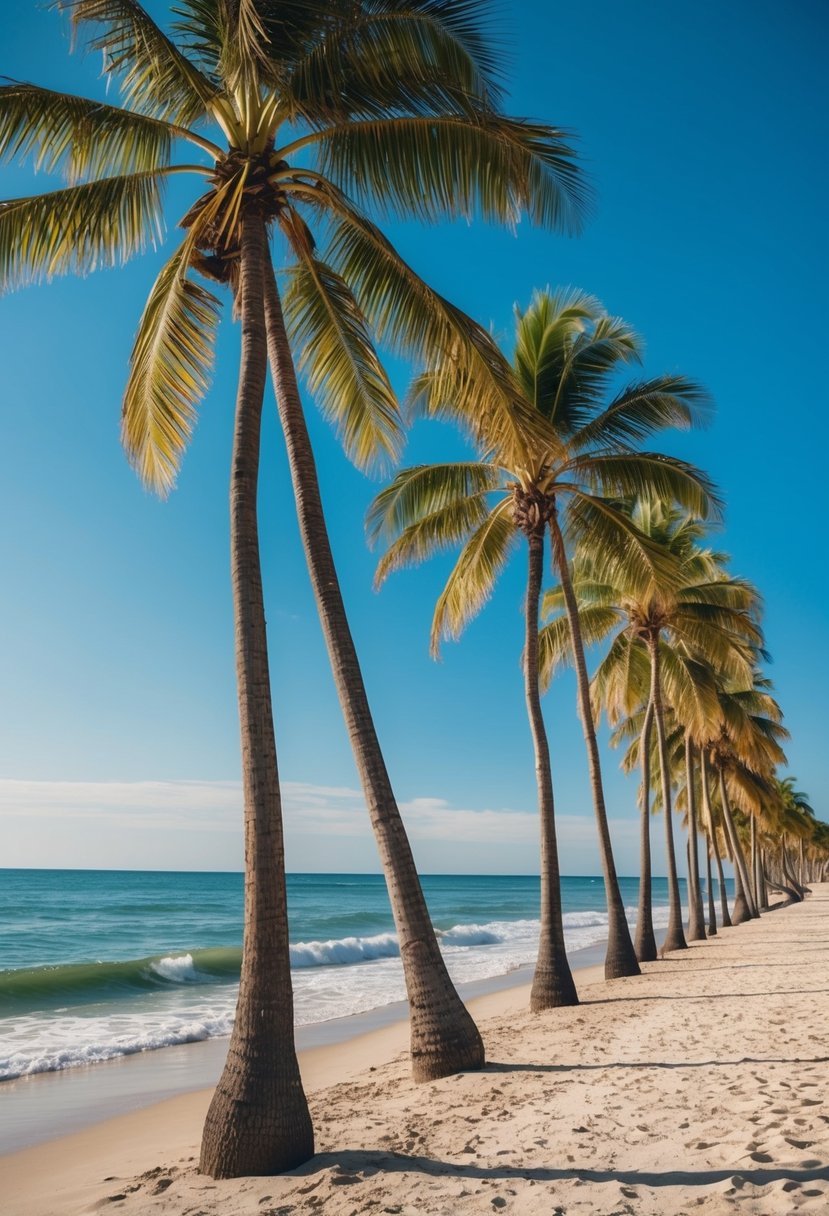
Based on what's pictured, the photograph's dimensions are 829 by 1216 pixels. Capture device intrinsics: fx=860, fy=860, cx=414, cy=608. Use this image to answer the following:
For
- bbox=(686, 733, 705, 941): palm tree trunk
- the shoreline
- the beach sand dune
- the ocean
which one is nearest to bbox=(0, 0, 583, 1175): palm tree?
the beach sand dune

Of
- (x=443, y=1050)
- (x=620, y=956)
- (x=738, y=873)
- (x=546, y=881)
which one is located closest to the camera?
(x=443, y=1050)

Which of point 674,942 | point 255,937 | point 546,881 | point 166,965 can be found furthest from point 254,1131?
point 166,965

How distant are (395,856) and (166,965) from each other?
19053mm

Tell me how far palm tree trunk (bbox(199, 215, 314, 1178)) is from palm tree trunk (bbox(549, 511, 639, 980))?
7.80 m

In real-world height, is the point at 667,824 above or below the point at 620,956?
above

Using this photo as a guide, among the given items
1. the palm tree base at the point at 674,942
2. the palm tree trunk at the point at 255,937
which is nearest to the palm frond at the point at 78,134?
the palm tree trunk at the point at 255,937

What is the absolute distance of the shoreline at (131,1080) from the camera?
27.3 feet

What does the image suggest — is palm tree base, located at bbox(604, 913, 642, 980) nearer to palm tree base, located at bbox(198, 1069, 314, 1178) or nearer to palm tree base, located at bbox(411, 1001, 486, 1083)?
palm tree base, located at bbox(411, 1001, 486, 1083)

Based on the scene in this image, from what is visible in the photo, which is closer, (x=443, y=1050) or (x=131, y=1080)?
(x=443, y=1050)

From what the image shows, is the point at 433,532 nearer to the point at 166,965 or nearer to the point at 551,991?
the point at 551,991

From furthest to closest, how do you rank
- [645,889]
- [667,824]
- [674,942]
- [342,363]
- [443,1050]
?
1. [667,824]
2. [674,942]
3. [645,889]
4. [342,363]
5. [443,1050]

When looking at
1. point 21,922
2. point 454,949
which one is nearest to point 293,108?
point 454,949

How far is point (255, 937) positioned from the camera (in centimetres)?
536

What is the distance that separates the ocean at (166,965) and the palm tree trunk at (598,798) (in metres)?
5.27
